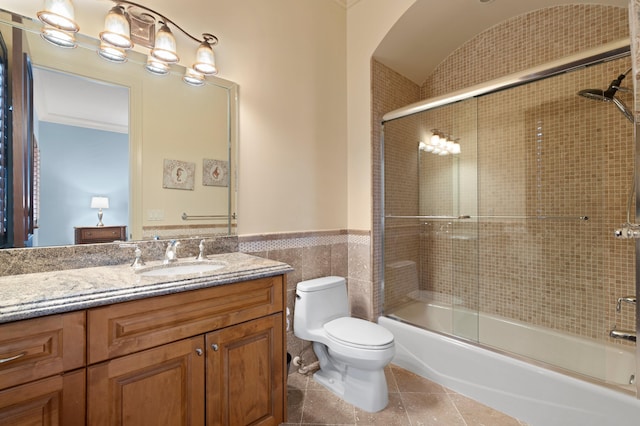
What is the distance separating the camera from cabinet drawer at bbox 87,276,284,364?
3.21 feet

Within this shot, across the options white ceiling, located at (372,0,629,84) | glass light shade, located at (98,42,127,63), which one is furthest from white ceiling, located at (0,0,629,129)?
glass light shade, located at (98,42,127,63)

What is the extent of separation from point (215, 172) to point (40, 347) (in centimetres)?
116

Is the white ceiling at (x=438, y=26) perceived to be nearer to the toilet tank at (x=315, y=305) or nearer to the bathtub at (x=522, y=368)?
the toilet tank at (x=315, y=305)

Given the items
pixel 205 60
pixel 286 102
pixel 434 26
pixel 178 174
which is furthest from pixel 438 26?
pixel 178 174

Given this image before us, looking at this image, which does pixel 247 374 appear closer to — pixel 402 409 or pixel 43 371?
pixel 43 371

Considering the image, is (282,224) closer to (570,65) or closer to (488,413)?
(488,413)

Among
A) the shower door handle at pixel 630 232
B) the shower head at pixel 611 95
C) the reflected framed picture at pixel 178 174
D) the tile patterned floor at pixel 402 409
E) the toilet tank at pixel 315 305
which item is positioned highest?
the shower head at pixel 611 95

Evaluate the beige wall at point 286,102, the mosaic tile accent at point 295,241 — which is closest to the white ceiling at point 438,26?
the beige wall at point 286,102

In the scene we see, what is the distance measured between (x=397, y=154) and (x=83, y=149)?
84.5 inches

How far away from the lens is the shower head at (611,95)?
178 cm

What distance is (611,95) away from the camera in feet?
5.99

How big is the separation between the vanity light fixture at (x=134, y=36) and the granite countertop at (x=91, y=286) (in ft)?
3.42

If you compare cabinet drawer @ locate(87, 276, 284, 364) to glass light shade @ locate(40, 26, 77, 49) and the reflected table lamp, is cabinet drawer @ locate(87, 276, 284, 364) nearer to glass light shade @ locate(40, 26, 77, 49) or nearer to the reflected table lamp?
the reflected table lamp

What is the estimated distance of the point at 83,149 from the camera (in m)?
1.38
